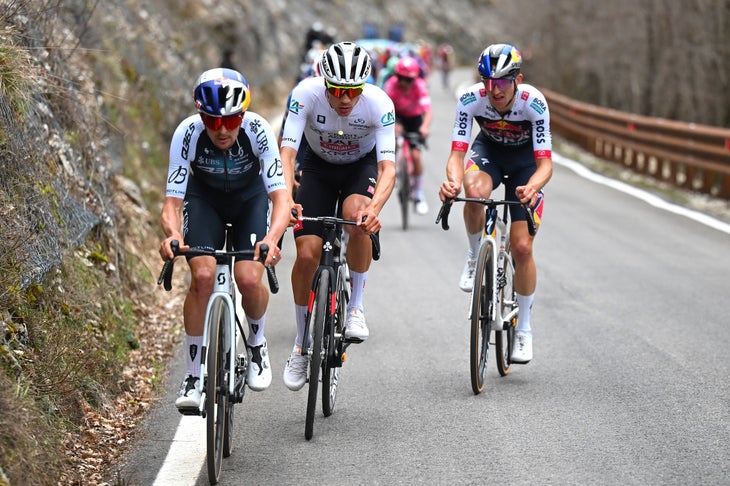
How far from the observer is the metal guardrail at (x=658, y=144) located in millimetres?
15570

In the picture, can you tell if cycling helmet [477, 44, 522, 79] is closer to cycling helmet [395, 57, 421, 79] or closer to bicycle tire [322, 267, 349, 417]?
bicycle tire [322, 267, 349, 417]

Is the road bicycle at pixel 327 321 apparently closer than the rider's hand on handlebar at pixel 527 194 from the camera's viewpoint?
Yes

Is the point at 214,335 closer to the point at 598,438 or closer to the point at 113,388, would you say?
the point at 113,388

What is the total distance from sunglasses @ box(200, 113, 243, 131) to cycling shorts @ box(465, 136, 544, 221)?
7.96 ft

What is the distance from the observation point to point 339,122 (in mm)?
6961

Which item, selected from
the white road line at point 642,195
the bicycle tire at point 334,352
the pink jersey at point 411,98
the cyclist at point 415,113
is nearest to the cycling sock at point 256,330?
the bicycle tire at point 334,352

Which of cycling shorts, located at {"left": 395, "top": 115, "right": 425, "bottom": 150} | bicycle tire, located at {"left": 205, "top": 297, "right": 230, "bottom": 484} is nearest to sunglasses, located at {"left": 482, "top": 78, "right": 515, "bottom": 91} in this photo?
bicycle tire, located at {"left": 205, "top": 297, "right": 230, "bottom": 484}

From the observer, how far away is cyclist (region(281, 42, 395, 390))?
21.3 ft

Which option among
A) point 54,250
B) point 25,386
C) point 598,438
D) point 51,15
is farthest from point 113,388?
point 51,15

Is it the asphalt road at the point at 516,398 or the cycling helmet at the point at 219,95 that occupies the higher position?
the cycling helmet at the point at 219,95

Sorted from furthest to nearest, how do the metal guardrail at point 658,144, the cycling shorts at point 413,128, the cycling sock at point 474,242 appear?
the metal guardrail at point 658,144 → the cycling shorts at point 413,128 → the cycling sock at point 474,242

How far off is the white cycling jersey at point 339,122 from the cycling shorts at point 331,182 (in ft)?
0.43


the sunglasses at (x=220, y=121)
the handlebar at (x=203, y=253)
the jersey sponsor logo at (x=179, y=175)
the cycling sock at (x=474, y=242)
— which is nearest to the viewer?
the handlebar at (x=203, y=253)

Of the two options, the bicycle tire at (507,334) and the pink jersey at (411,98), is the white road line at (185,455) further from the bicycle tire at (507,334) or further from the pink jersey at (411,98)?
the pink jersey at (411,98)
